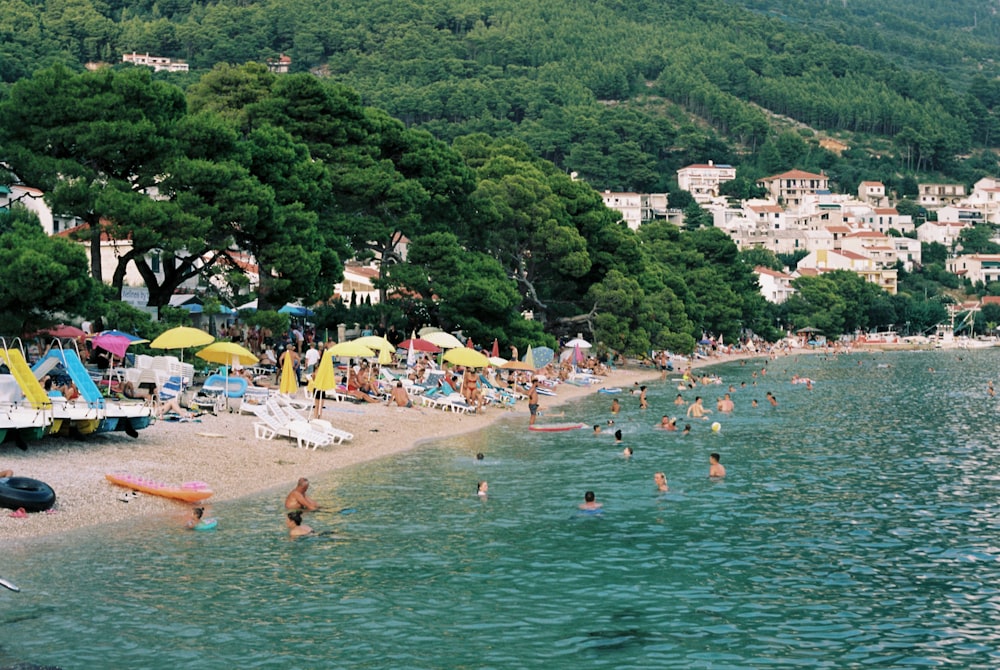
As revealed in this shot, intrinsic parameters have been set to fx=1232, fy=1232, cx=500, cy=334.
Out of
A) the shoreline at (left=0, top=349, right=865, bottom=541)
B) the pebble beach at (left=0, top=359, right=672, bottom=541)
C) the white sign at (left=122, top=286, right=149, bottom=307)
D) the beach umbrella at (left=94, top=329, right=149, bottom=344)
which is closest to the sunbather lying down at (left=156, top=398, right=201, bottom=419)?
the pebble beach at (left=0, top=359, right=672, bottom=541)

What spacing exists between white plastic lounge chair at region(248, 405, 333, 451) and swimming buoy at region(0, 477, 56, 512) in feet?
32.9

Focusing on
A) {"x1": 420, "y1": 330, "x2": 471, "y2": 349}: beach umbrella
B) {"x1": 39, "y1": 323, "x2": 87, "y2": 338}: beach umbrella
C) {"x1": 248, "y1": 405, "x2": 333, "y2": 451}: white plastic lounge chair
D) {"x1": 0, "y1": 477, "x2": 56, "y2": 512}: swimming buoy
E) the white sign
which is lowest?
{"x1": 248, "y1": 405, "x2": 333, "y2": 451}: white plastic lounge chair

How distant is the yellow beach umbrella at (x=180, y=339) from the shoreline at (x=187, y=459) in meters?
2.33

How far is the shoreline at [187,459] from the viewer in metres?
23.0

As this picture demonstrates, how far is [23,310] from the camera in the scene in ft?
98.8

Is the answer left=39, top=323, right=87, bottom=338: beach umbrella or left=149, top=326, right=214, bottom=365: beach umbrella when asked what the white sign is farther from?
left=149, top=326, right=214, bottom=365: beach umbrella

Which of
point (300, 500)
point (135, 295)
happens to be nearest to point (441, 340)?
point (135, 295)

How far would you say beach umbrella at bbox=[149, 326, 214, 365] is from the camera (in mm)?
34469

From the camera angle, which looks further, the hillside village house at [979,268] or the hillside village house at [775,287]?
the hillside village house at [979,268]

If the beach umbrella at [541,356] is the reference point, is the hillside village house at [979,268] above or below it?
above

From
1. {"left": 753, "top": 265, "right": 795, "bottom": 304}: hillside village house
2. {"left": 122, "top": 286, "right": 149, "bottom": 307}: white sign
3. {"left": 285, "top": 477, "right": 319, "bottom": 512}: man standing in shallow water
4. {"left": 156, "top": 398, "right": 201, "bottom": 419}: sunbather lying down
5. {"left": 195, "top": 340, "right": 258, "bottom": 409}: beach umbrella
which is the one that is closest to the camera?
{"left": 285, "top": 477, "right": 319, "bottom": 512}: man standing in shallow water

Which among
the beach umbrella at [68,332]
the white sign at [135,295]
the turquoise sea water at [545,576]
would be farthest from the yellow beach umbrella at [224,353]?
the turquoise sea water at [545,576]

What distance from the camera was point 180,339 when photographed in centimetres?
3462

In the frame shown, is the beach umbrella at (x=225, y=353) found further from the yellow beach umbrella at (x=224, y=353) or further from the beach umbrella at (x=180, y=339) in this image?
the beach umbrella at (x=180, y=339)
